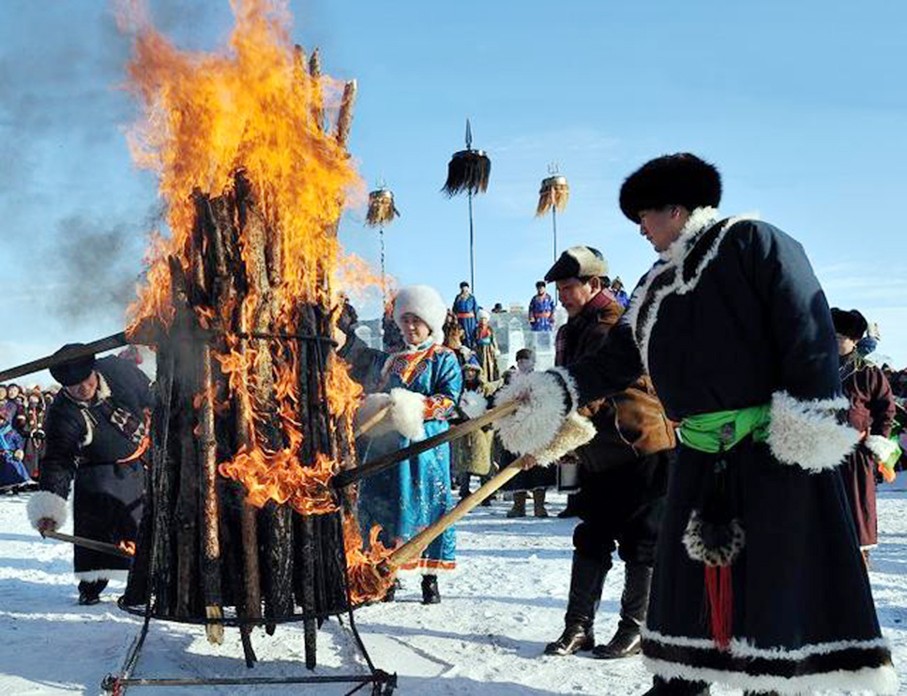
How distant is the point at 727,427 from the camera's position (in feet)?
10.4

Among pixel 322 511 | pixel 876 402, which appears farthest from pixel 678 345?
pixel 876 402

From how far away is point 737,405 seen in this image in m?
3.15

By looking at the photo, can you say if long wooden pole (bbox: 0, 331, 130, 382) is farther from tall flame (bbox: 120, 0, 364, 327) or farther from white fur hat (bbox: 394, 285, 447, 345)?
white fur hat (bbox: 394, 285, 447, 345)

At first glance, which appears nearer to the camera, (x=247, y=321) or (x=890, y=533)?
(x=247, y=321)

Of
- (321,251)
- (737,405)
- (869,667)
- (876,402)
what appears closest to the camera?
(869,667)

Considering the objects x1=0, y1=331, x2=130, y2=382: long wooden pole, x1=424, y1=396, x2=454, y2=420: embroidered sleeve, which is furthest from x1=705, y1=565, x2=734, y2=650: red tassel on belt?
x1=424, y1=396, x2=454, y2=420: embroidered sleeve

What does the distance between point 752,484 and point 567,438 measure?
93 centimetres

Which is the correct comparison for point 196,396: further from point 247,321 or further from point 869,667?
point 869,667

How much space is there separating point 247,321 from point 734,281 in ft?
6.32

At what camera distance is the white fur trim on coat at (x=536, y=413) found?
3.77 metres

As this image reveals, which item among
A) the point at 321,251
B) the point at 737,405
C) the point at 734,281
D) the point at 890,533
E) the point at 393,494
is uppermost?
the point at 321,251

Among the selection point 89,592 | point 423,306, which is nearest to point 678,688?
point 423,306

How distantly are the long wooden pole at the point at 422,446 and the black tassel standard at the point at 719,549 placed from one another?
921 mm

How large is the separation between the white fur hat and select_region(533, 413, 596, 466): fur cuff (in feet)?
8.30
